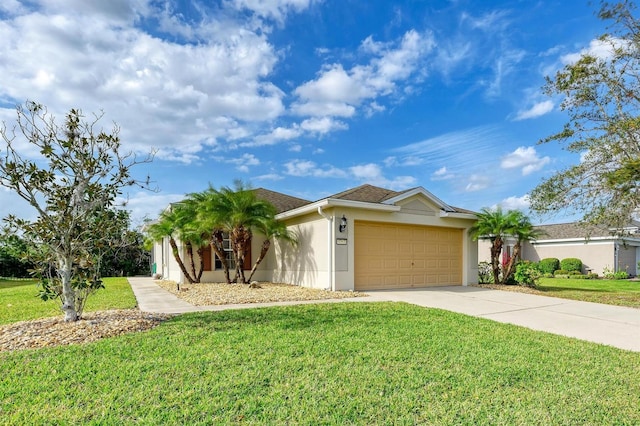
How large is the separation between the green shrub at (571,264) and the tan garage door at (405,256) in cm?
1486

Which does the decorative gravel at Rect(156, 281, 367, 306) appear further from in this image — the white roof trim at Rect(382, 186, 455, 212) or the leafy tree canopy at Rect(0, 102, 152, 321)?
the white roof trim at Rect(382, 186, 455, 212)

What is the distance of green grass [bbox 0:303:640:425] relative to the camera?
3161mm

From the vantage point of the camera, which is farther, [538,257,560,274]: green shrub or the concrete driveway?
[538,257,560,274]: green shrub

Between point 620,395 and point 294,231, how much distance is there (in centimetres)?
1163

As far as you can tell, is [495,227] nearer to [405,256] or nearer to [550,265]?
[405,256]

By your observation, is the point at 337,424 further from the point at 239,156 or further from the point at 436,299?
the point at 239,156

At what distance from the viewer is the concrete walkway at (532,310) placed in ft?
21.3

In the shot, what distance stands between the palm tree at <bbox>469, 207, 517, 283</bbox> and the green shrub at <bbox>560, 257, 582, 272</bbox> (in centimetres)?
1398

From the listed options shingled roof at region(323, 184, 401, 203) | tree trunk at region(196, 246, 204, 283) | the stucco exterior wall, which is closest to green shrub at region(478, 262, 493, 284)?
shingled roof at region(323, 184, 401, 203)

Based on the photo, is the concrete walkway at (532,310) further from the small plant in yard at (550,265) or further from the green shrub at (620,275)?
the small plant in yard at (550,265)

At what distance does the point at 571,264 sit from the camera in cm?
2472

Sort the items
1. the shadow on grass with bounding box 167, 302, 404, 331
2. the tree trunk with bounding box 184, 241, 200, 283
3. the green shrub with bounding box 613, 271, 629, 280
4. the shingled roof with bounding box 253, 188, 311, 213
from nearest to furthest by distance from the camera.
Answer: the shadow on grass with bounding box 167, 302, 404, 331
the tree trunk with bounding box 184, 241, 200, 283
the shingled roof with bounding box 253, 188, 311, 213
the green shrub with bounding box 613, 271, 629, 280

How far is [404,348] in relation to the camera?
5031 millimetres

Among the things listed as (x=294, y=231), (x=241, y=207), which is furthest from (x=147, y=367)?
(x=294, y=231)
